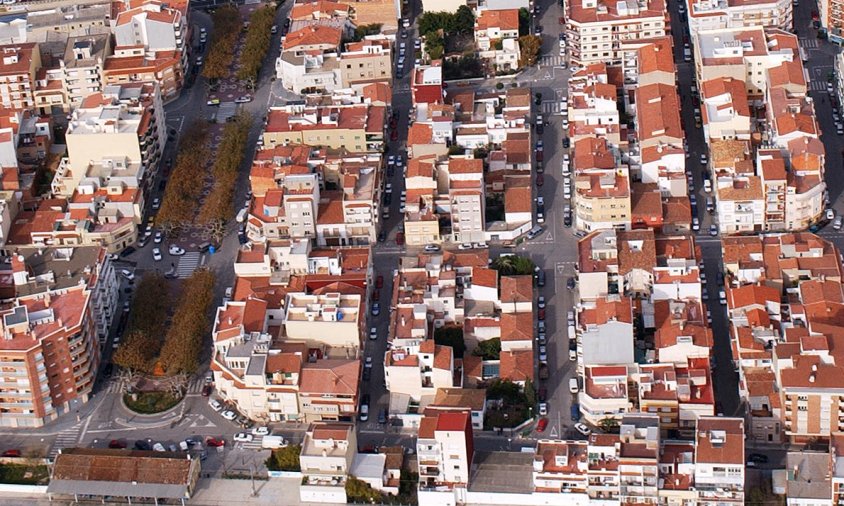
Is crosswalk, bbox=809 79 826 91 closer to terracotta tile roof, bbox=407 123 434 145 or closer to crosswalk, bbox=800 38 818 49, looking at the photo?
crosswalk, bbox=800 38 818 49

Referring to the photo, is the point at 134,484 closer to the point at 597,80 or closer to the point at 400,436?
the point at 400,436

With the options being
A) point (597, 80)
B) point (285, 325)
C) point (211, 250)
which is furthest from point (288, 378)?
point (597, 80)

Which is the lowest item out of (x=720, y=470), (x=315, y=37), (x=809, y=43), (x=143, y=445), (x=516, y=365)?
(x=143, y=445)

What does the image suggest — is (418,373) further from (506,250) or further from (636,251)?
(636,251)

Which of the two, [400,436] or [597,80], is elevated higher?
[597,80]

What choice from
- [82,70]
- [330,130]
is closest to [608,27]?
[330,130]

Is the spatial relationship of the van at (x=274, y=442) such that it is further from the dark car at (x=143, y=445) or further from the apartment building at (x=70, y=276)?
the apartment building at (x=70, y=276)

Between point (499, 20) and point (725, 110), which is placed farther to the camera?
point (499, 20)
